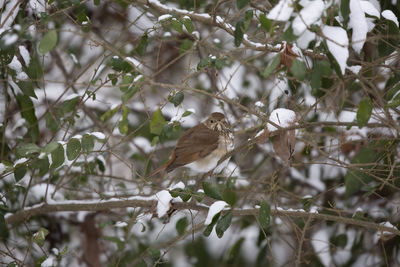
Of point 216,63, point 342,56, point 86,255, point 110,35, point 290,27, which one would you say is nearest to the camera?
point 290,27

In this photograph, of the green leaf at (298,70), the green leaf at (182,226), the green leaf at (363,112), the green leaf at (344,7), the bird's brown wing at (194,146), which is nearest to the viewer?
the green leaf at (298,70)

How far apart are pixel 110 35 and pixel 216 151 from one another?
7.13 feet

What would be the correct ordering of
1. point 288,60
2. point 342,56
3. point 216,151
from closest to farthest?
1. point 342,56
2. point 288,60
3. point 216,151

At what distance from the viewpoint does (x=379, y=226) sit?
2723 millimetres

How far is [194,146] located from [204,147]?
85mm

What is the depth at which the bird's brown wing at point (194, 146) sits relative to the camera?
12.4 ft

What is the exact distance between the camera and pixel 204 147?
3.90 metres

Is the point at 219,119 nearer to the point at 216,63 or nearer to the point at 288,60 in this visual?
the point at 216,63

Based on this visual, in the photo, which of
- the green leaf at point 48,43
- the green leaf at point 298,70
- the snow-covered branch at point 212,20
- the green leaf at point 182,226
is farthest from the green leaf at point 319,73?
the green leaf at point 182,226

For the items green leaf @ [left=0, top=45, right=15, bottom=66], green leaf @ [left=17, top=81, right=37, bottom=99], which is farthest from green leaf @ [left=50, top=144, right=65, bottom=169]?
green leaf @ [left=0, top=45, right=15, bottom=66]

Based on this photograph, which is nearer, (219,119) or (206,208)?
(206,208)

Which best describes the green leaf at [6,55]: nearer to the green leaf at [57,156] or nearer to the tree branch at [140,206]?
the green leaf at [57,156]

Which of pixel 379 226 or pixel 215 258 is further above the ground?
pixel 379 226

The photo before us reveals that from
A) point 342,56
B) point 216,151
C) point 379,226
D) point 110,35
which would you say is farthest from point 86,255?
point 342,56
